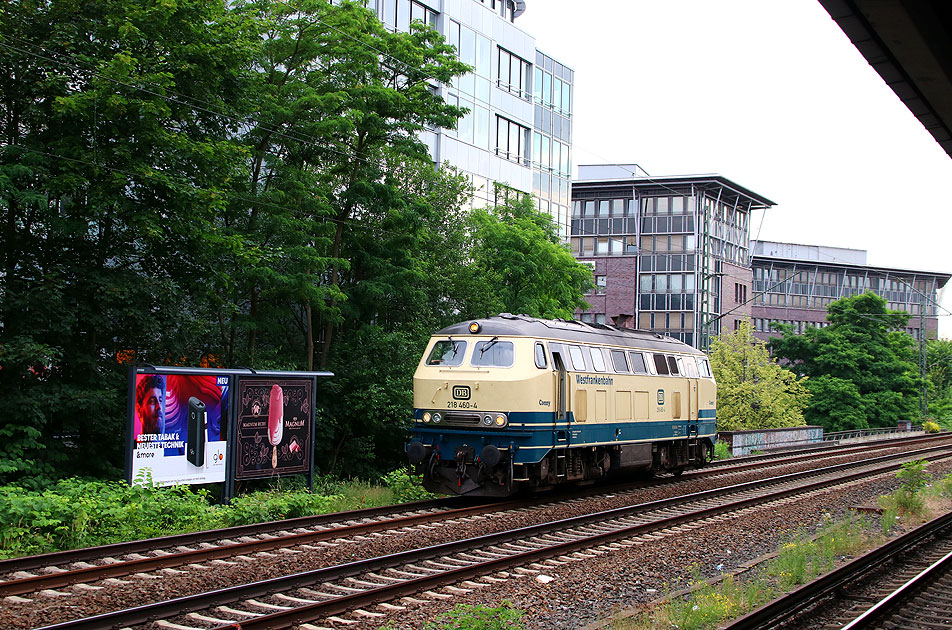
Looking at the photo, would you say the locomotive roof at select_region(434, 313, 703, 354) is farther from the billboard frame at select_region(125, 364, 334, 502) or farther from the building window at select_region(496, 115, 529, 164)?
the building window at select_region(496, 115, 529, 164)

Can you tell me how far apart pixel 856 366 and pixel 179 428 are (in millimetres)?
53858

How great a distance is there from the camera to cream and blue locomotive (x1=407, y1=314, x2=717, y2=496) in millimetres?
15938

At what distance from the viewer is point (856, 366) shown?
58.3 metres

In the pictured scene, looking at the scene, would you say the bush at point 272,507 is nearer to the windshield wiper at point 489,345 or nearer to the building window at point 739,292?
the windshield wiper at point 489,345

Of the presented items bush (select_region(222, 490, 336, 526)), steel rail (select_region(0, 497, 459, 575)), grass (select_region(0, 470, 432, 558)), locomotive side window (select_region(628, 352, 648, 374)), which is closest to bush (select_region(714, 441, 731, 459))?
locomotive side window (select_region(628, 352, 648, 374))

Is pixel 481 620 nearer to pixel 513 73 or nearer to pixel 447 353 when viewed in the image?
pixel 447 353

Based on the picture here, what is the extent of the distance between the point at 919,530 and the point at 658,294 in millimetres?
60024

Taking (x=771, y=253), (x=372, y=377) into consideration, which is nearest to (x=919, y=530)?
(x=372, y=377)

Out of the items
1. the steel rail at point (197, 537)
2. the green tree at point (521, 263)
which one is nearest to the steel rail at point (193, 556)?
the steel rail at point (197, 537)

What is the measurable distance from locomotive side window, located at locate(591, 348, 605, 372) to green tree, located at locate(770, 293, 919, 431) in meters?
42.6

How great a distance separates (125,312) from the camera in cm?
1512

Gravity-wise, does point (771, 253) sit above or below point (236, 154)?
above

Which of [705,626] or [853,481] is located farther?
[853,481]

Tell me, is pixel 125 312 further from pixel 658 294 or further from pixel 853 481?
pixel 658 294
